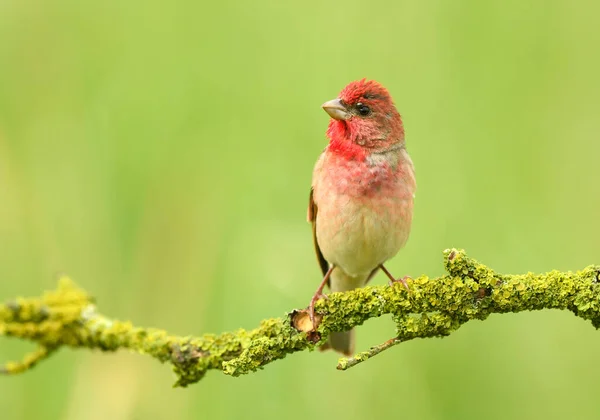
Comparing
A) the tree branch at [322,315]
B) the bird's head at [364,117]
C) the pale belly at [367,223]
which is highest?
the bird's head at [364,117]

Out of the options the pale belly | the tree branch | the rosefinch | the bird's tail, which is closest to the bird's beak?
the rosefinch

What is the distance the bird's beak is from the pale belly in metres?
0.47

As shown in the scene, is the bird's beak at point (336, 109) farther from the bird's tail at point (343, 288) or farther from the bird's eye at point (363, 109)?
the bird's tail at point (343, 288)

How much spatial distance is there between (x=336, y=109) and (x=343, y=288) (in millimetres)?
1156

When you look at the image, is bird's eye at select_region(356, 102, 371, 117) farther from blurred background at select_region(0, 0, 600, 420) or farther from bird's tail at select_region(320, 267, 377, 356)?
bird's tail at select_region(320, 267, 377, 356)

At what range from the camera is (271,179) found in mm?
4898

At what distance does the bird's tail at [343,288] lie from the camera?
5.12m

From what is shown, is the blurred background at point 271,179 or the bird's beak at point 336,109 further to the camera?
the bird's beak at point 336,109

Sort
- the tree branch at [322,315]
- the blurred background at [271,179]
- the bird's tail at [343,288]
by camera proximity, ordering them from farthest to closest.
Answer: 1. the bird's tail at [343,288]
2. the blurred background at [271,179]
3. the tree branch at [322,315]

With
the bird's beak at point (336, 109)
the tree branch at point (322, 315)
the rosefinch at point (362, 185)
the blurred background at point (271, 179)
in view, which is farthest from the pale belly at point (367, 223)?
the tree branch at point (322, 315)

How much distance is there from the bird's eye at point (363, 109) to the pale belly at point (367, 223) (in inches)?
20.7

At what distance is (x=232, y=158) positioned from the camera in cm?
516

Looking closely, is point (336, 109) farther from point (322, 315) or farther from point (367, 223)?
point (322, 315)

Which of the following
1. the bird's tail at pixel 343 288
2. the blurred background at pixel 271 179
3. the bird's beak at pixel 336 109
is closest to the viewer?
the blurred background at pixel 271 179
